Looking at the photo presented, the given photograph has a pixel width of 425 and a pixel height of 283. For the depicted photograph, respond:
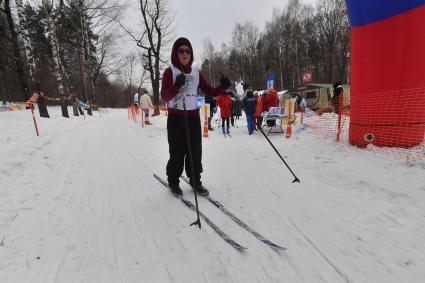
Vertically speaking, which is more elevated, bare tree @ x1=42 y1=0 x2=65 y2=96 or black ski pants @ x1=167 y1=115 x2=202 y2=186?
bare tree @ x1=42 y1=0 x2=65 y2=96

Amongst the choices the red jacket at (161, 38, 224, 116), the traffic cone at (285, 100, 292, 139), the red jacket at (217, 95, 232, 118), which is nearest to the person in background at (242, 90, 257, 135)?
the red jacket at (217, 95, 232, 118)

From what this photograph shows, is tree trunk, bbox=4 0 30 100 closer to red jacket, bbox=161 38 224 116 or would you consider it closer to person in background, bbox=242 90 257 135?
person in background, bbox=242 90 257 135

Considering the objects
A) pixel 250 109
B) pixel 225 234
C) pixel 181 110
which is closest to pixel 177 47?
pixel 181 110

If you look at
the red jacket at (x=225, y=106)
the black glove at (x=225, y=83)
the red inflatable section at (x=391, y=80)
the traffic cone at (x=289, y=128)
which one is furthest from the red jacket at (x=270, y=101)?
the black glove at (x=225, y=83)

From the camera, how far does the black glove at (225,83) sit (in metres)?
3.90

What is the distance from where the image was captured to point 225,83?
3936 mm

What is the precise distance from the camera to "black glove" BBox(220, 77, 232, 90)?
154 inches

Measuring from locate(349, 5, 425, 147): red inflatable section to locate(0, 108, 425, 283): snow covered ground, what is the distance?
716mm

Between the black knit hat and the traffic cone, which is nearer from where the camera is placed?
the black knit hat

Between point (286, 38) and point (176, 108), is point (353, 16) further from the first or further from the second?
point (286, 38)

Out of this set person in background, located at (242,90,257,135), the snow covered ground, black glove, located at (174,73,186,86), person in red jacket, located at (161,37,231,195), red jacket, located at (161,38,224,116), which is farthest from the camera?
person in background, located at (242,90,257,135)

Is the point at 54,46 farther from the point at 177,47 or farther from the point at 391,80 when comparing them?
the point at 391,80

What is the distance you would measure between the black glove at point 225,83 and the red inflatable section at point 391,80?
10.7 feet

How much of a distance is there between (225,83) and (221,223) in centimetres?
207
